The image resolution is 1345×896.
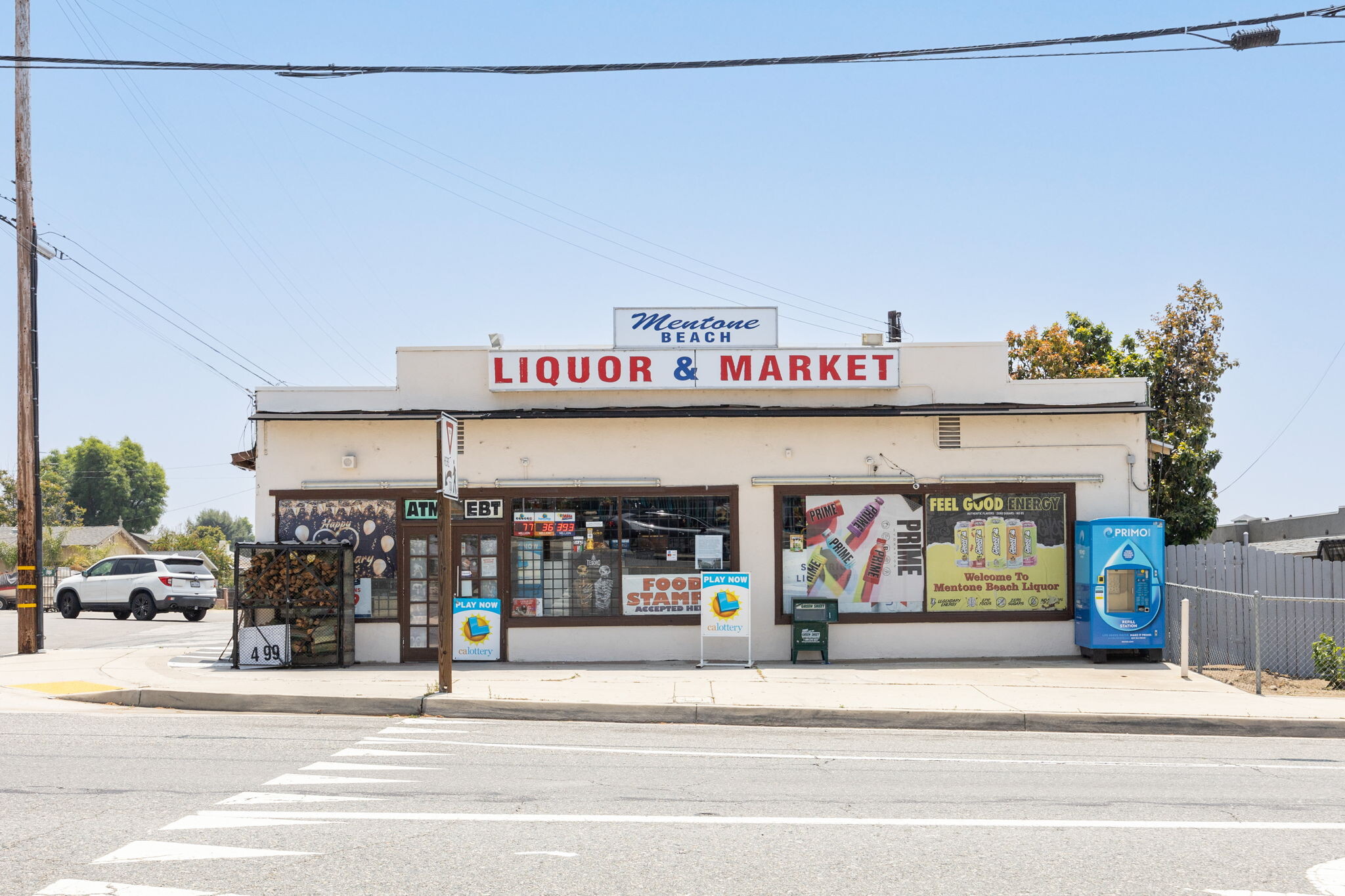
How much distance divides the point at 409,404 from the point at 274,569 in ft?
10.0

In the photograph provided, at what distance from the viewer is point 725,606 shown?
1581cm

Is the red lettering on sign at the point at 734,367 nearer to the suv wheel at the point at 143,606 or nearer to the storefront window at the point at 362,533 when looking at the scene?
the storefront window at the point at 362,533

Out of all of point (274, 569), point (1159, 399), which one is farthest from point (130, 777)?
point (1159, 399)

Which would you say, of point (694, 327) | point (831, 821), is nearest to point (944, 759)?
point (831, 821)

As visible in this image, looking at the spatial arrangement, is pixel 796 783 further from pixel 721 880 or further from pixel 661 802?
pixel 721 880

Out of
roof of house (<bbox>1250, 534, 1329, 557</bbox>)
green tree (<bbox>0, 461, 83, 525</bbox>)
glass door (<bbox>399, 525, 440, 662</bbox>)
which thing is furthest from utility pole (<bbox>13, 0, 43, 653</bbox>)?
green tree (<bbox>0, 461, 83, 525</bbox>)

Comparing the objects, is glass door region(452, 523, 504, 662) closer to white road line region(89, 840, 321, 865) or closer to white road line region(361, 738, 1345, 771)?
white road line region(361, 738, 1345, 771)

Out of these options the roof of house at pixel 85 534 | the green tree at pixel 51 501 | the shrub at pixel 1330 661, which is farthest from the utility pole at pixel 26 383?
the roof of house at pixel 85 534

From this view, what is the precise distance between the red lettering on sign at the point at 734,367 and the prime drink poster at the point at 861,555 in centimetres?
207

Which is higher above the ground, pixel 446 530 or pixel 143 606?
pixel 446 530

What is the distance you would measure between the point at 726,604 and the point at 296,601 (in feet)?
19.4

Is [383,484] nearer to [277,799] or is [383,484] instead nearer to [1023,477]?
[277,799]

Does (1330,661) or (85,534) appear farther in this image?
(85,534)

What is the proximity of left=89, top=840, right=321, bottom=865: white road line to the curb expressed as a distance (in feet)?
19.6
